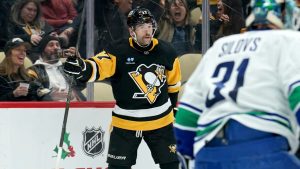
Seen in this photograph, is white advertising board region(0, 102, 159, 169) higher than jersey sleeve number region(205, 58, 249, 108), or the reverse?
jersey sleeve number region(205, 58, 249, 108)

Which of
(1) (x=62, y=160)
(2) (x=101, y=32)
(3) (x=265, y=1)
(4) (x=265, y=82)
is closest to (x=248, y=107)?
(4) (x=265, y=82)

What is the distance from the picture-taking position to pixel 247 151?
2.58 m

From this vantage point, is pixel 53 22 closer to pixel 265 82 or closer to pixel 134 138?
pixel 134 138

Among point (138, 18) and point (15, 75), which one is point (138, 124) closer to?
point (138, 18)

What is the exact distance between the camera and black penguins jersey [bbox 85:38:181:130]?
5.19 meters

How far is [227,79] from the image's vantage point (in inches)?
106

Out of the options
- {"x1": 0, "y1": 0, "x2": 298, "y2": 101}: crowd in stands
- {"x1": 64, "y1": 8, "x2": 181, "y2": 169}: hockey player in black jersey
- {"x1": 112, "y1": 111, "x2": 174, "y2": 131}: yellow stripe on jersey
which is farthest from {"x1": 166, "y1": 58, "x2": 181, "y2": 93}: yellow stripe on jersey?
{"x1": 0, "y1": 0, "x2": 298, "y2": 101}: crowd in stands

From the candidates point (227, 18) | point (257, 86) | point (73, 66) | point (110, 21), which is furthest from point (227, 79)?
point (227, 18)

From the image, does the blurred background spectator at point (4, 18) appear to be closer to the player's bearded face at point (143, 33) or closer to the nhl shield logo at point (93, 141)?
the nhl shield logo at point (93, 141)

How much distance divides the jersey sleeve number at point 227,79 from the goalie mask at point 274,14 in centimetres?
17

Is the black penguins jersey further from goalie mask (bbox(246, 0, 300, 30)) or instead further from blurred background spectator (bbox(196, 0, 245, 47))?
goalie mask (bbox(246, 0, 300, 30))

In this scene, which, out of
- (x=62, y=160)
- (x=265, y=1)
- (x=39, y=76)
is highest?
(x=265, y=1)

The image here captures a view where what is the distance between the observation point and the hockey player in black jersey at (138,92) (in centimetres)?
519

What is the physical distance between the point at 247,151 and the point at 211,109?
222 millimetres
